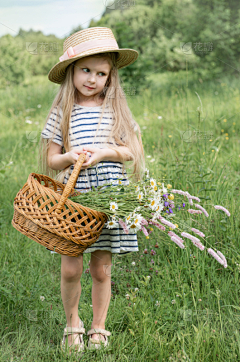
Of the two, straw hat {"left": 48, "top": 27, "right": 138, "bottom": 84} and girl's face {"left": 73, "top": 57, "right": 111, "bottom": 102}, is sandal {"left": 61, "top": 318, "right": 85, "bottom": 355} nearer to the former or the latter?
girl's face {"left": 73, "top": 57, "right": 111, "bottom": 102}

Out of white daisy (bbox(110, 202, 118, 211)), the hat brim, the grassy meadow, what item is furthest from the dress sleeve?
white daisy (bbox(110, 202, 118, 211))

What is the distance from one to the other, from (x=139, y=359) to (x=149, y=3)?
9.22m

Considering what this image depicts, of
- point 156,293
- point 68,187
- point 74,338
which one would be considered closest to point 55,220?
point 68,187

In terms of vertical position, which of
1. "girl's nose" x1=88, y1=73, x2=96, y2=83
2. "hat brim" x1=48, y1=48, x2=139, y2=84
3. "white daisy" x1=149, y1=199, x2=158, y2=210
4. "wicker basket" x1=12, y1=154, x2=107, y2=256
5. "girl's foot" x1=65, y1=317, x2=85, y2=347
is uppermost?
"hat brim" x1=48, y1=48, x2=139, y2=84

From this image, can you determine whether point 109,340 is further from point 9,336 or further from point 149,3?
point 149,3

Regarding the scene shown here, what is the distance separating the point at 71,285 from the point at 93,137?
2.40 ft

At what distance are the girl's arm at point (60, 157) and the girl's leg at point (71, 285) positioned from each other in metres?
0.44

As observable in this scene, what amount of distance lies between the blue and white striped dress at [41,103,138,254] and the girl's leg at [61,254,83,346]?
0.37 feet

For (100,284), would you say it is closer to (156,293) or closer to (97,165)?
(156,293)

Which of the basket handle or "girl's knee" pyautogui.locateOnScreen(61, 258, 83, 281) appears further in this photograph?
"girl's knee" pyautogui.locateOnScreen(61, 258, 83, 281)

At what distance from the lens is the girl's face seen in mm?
1710

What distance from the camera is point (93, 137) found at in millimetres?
1779

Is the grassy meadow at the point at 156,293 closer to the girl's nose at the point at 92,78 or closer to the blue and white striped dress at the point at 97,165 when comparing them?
the blue and white striped dress at the point at 97,165

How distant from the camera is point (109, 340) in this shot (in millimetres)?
1765
